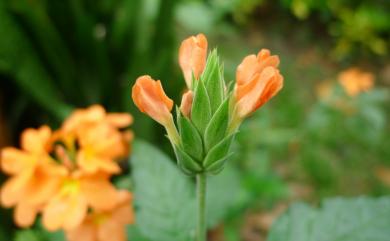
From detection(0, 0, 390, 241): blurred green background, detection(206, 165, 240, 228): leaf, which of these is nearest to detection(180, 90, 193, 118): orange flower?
detection(206, 165, 240, 228): leaf

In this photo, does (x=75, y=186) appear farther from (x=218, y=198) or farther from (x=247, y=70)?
(x=247, y=70)

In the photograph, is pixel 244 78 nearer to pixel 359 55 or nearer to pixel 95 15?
pixel 95 15

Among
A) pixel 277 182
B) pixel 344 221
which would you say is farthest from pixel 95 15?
pixel 344 221

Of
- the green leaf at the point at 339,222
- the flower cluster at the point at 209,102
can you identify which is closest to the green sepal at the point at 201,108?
the flower cluster at the point at 209,102

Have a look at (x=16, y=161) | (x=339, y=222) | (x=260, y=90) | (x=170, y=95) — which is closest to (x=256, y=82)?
(x=260, y=90)

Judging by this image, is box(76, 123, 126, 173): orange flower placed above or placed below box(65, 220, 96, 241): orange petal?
above

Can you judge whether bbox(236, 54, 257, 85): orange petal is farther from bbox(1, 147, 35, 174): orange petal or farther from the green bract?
bbox(1, 147, 35, 174): orange petal

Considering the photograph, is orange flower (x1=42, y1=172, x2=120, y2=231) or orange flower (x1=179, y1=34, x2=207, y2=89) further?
orange flower (x1=42, y1=172, x2=120, y2=231)

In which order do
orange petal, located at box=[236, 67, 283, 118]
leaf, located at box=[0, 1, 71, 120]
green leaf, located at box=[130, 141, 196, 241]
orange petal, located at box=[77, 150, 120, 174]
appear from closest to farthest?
1. orange petal, located at box=[236, 67, 283, 118]
2. green leaf, located at box=[130, 141, 196, 241]
3. orange petal, located at box=[77, 150, 120, 174]
4. leaf, located at box=[0, 1, 71, 120]
